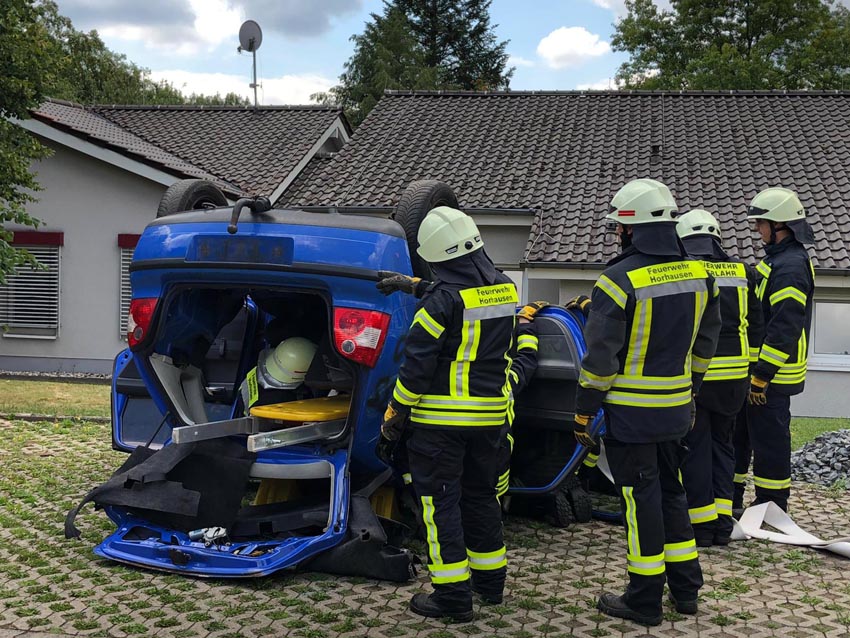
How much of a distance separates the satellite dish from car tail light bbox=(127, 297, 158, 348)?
728 inches

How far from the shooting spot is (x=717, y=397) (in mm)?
5949

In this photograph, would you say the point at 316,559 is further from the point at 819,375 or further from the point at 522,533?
the point at 819,375

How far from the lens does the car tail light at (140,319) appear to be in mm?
5617

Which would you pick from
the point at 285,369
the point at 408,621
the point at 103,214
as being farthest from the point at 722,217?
the point at 408,621

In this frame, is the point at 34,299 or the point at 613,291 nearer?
the point at 613,291

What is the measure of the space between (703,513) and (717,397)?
2.34 feet

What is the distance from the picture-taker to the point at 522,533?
624cm

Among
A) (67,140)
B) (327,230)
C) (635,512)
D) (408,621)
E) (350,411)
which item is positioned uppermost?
(67,140)

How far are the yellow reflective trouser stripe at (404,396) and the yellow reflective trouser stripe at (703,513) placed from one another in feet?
7.10

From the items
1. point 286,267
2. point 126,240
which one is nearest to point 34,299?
point 126,240

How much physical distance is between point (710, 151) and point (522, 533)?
1394cm

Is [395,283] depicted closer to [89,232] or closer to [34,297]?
[89,232]

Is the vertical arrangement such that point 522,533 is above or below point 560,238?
below

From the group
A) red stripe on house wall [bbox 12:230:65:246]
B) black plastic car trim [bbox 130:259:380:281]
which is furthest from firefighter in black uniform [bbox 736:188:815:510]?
red stripe on house wall [bbox 12:230:65:246]
